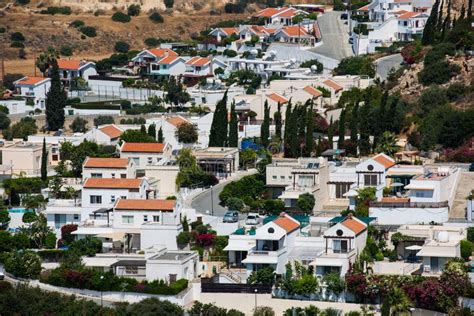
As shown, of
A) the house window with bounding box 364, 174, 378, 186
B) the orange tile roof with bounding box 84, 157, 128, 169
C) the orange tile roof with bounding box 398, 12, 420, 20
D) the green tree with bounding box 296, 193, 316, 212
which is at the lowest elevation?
the green tree with bounding box 296, 193, 316, 212

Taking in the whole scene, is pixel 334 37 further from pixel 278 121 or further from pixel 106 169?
pixel 106 169

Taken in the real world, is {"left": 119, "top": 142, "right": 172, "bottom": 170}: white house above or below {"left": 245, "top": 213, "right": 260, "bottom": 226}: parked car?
above

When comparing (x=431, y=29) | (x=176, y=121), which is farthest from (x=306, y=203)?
(x=431, y=29)

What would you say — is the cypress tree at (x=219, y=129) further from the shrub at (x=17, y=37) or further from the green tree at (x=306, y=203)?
the shrub at (x=17, y=37)

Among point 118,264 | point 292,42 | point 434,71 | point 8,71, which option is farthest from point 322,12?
point 118,264

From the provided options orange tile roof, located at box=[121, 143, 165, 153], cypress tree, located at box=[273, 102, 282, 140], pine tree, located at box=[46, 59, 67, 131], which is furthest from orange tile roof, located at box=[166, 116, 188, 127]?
pine tree, located at box=[46, 59, 67, 131]

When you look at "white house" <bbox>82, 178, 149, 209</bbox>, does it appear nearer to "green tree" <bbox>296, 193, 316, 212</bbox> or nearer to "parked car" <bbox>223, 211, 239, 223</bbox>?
"parked car" <bbox>223, 211, 239, 223</bbox>
